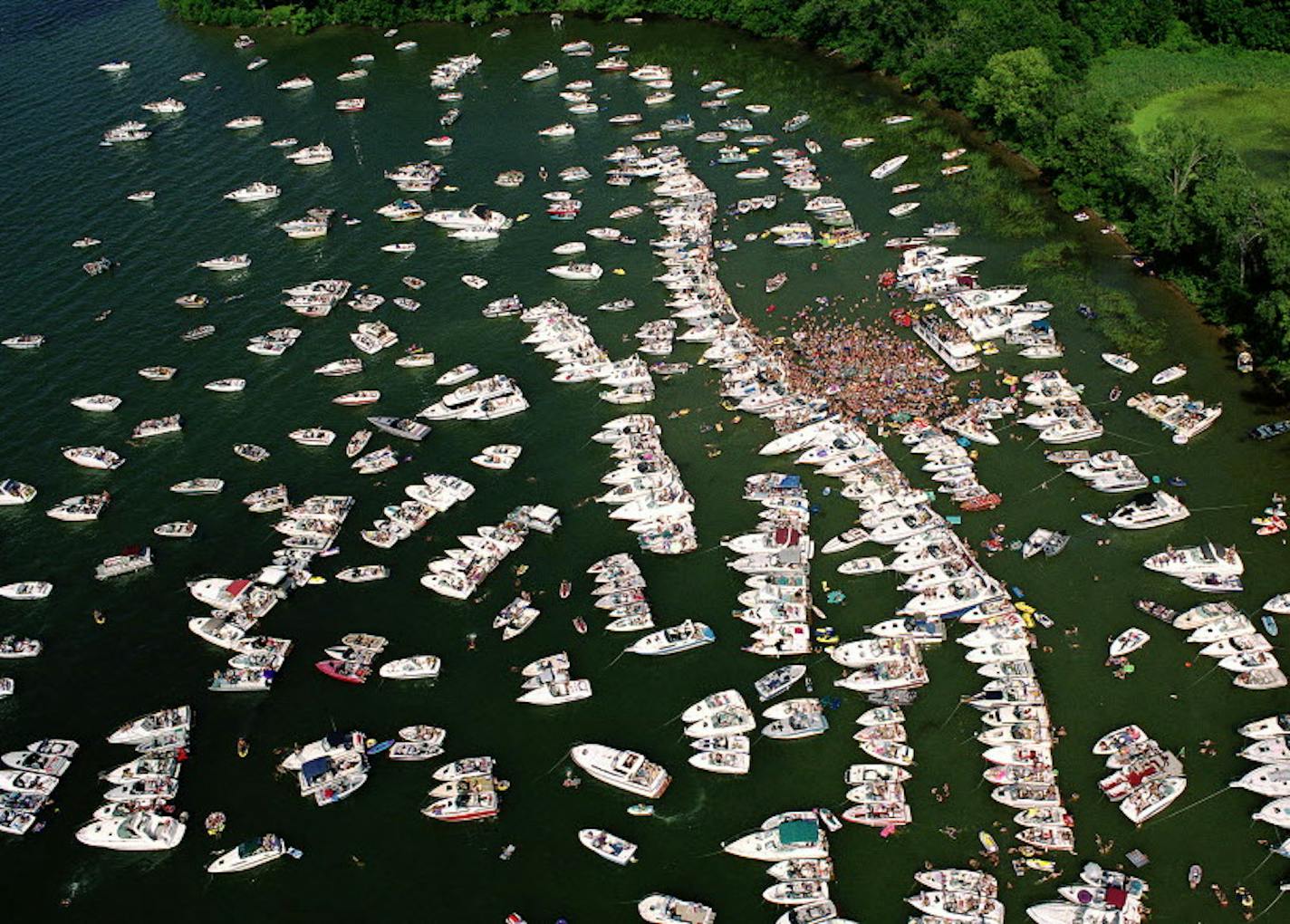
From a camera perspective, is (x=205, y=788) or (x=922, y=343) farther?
(x=922, y=343)

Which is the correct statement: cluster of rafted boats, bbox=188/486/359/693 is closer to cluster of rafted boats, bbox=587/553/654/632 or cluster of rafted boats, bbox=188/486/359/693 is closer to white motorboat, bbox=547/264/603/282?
cluster of rafted boats, bbox=587/553/654/632

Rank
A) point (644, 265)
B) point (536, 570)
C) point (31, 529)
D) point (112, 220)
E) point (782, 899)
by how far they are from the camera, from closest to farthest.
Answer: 1. point (782, 899)
2. point (536, 570)
3. point (31, 529)
4. point (644, 265)
5. point (112, 220)

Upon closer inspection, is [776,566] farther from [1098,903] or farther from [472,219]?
[472,219]

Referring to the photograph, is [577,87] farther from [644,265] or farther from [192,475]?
[192,475]

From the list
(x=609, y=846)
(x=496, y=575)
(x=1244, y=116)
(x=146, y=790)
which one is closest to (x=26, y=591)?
(x=146, y=790)

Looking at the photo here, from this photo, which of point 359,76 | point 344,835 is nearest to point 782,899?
point 344,835
